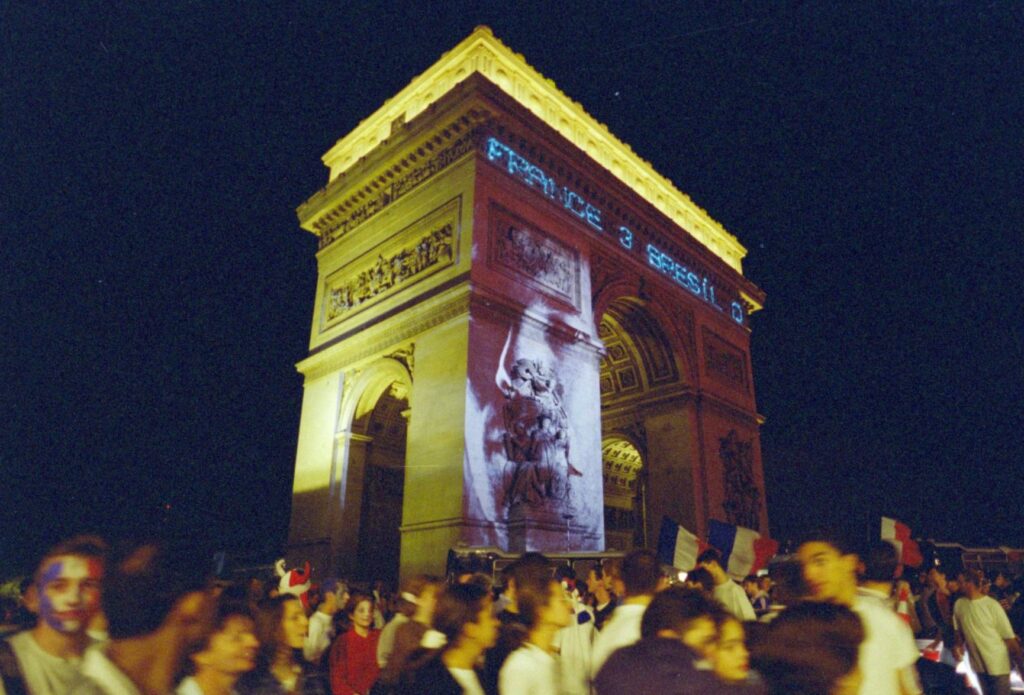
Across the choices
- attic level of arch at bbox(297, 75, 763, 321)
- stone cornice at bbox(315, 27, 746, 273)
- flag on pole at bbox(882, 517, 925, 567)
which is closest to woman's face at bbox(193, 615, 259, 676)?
flag on pole at bbox(882, 517, 925, 567)

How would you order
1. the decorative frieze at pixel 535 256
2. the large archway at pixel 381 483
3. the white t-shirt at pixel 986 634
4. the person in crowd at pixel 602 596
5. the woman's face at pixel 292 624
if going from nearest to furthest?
1. the woman's face at pixel 292 624
2. the person in crowd at pixel 602 596
3. the white t-shirt at pixel 986 634
4. the decorative frieze at pixel 535 256
5. the large archway at pixel 381 483

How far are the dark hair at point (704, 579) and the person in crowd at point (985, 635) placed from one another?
382 centimetres

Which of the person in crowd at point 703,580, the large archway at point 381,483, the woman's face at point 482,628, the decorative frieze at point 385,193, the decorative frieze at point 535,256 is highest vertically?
the decorative frieze at point 385,193

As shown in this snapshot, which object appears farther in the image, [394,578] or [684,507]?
[684,507]

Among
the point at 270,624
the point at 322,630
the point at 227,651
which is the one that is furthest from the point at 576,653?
the point at 322,630

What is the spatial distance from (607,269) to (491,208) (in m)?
5.02

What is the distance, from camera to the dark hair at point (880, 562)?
171 inches

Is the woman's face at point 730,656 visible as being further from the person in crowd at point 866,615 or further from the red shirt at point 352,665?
the red shirt at point 352,665

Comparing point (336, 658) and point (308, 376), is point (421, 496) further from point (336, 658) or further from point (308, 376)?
point (336, 658)

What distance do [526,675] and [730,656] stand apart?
1001 mm

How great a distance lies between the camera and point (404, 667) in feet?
11.2

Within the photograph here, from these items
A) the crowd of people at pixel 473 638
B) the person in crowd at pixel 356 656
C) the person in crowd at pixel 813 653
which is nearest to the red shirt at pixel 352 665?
the person in crowd at pixel 356 656

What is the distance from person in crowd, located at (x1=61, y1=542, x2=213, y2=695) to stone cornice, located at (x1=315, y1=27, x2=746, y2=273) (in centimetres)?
1603

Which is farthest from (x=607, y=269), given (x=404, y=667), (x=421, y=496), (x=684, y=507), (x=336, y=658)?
(x=404, y=667)
